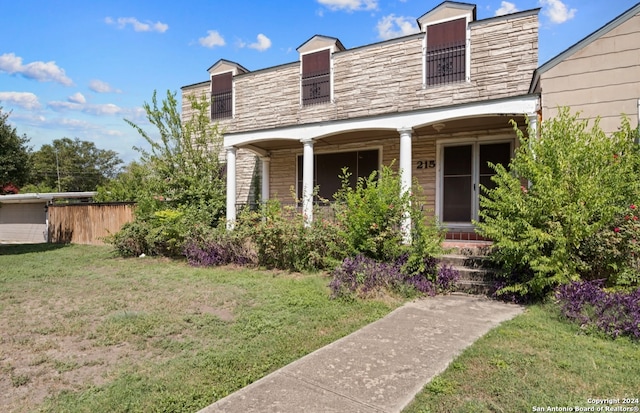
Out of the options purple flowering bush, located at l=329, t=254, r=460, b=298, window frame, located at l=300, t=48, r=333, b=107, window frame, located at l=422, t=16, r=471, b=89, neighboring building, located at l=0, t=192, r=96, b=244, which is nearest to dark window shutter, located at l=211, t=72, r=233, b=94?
window frame, located at l=300, t=48, r=333, b=107

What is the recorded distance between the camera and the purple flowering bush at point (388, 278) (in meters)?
4.94

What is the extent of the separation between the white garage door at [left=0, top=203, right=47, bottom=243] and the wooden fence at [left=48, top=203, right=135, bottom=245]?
1333 millimetres

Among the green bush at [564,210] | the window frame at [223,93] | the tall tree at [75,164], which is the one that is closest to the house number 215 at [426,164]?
the green bush at [564,210]

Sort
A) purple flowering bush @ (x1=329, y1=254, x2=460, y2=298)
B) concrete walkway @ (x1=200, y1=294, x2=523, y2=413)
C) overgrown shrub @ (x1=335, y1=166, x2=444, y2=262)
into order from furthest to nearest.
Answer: overgrown shrub @ (x1=335, y1=166, x2=444, y2=262) → purple flowering bush @ (x1=329, y1=254, x2=460, y2=298) → concrete walkway @ (x1=200, y1=294, x2=523, y2=413)

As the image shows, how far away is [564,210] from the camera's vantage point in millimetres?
4305

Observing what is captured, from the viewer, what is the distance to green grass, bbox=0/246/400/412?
2.48m

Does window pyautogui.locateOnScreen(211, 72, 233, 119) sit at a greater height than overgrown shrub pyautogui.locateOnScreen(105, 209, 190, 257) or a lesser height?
greater

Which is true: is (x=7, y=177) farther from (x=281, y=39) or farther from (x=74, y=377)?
(x=74, y=377)

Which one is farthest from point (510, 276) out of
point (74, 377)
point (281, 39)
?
point (281, 39)

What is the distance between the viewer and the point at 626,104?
5.64m

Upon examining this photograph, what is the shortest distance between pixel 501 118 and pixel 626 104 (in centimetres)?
208

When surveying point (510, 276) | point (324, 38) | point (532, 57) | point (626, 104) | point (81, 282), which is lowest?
point (81, 282)

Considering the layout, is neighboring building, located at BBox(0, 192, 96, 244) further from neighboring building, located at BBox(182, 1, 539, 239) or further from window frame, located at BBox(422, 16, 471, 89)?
window frame, located at BBox(422, 16, 471, 89)

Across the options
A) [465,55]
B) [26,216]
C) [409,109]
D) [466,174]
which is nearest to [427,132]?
[409,109]
